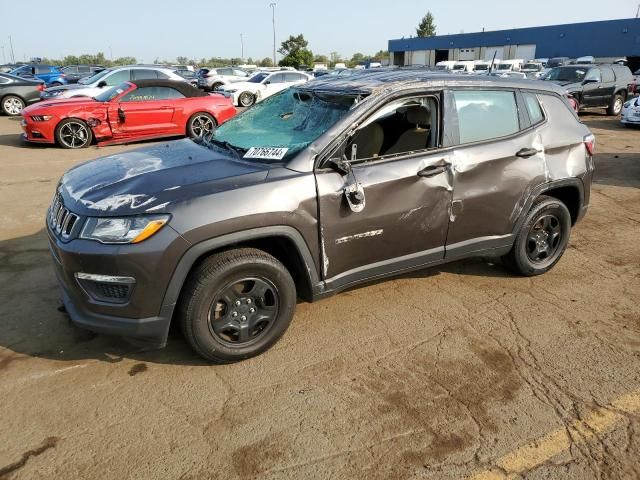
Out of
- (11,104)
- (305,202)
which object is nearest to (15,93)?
(11,104)

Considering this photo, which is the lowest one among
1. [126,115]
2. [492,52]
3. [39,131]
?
[39,131]

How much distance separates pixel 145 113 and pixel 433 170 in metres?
8.78

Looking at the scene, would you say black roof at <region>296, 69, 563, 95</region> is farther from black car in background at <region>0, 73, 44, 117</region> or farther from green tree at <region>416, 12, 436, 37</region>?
green tree at <region>416, 12, 436, 37</region>

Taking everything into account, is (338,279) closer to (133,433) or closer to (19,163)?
(133,433)

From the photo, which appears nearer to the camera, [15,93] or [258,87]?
[15,93]

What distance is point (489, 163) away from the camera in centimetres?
373

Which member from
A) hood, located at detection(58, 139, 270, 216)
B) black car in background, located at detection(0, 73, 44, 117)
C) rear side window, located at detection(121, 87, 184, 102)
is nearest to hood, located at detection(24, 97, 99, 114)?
rear side window, located at detection(121, 87, 184, 102)

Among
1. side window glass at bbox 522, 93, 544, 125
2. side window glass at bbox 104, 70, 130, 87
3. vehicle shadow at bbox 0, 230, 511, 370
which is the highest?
side window glass at bbox 104, 70, 130, 87

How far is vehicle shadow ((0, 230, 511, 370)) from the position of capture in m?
3.19

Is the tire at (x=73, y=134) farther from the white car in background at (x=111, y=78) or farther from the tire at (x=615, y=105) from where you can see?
the tire at (x=615, y=105)

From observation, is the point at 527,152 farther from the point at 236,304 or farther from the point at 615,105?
the point at 615,105

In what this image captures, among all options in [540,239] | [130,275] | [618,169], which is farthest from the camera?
[618,169]

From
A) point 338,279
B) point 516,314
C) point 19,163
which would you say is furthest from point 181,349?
point 19,163

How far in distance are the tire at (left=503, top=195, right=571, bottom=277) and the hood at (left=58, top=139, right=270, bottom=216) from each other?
2387 millimetres
